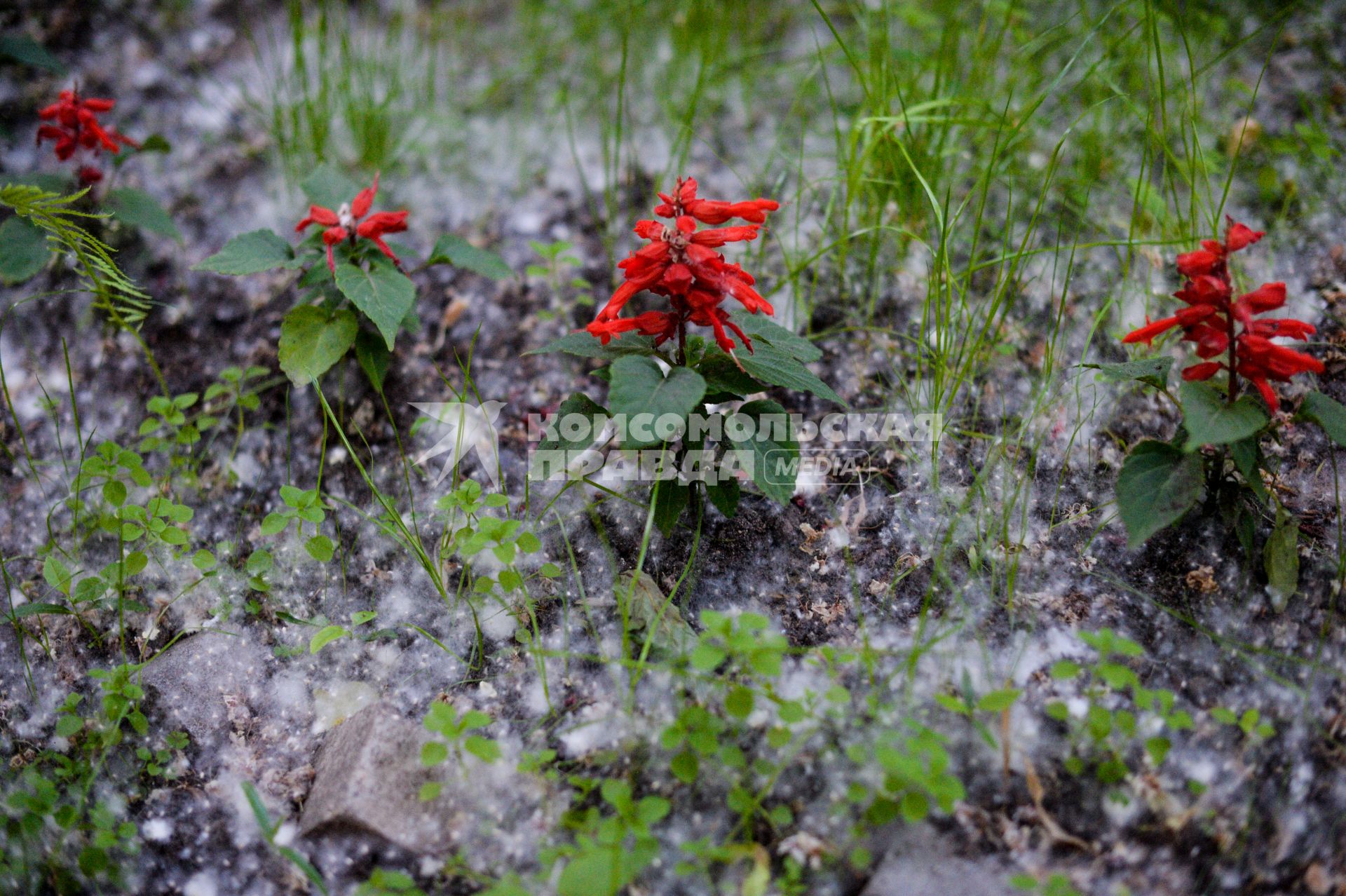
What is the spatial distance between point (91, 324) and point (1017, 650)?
2502 millimetres

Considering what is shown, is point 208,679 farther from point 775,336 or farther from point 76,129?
point 76,129

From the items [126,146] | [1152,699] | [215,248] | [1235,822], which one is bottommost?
[1235,822]

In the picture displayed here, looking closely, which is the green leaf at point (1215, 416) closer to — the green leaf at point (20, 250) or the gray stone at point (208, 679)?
the gray stone at point (208, 679)

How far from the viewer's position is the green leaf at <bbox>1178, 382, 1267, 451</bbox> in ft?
4.43

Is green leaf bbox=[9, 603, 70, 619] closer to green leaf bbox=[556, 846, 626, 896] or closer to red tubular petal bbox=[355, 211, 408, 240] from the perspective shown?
A: red tubular petal bbox=[355, 211, 408, 240]

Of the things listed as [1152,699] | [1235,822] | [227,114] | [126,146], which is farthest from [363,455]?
[1235,822]

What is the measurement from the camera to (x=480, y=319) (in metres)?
2.24

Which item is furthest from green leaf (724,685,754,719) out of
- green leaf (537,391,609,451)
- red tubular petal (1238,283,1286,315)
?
red tubular petal (1238,283,1286,315)

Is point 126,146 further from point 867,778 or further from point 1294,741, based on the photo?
point 1294,741

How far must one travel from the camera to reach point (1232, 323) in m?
1.41

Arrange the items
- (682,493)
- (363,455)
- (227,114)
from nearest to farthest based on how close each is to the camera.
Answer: (682,493) < (363,455) < (227,114)

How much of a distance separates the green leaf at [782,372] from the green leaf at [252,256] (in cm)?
106

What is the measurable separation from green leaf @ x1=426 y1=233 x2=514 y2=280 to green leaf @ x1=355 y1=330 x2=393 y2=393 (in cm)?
23

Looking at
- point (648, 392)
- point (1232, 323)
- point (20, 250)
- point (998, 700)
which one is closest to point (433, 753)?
point (648, 392)
